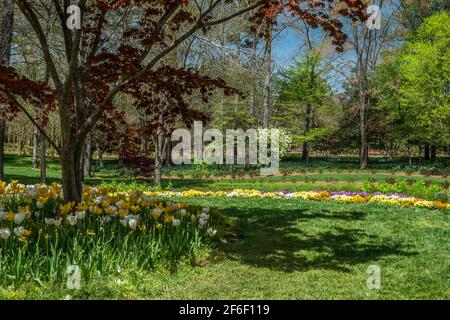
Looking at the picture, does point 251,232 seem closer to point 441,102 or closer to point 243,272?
point 243,272

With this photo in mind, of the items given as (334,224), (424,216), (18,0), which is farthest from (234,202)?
(18,0)

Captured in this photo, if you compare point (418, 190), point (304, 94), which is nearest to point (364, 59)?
point (304, 94)

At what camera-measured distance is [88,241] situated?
17.8 ft

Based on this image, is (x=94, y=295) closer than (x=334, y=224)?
Yes

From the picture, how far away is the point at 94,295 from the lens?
4594 mm

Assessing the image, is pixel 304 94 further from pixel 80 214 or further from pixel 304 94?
pixel 80 214

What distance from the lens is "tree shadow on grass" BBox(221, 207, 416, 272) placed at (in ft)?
20.2

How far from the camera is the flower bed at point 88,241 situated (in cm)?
485

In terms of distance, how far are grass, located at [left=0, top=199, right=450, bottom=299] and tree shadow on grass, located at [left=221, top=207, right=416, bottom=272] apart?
0.01 meters

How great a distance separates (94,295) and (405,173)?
24.7 m

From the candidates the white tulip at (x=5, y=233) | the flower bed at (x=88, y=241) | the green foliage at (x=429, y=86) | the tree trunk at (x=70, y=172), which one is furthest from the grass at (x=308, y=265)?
the green foliage at (x=429, y=86)

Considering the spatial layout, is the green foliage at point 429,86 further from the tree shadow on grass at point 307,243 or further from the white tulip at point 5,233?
the white tulip at point 5,233

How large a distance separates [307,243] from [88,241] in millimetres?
3604
